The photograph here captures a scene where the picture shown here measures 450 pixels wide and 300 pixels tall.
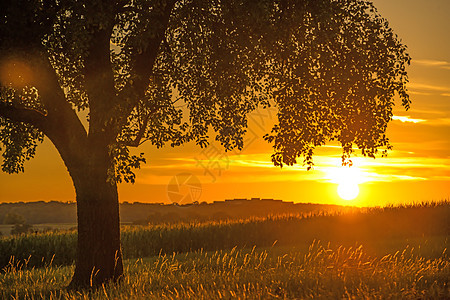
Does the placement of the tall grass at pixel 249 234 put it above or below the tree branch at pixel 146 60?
below

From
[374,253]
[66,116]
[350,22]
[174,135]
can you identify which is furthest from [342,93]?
[374,253]

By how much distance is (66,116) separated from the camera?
61.9 ft

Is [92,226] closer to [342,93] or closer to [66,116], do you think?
[66,116]

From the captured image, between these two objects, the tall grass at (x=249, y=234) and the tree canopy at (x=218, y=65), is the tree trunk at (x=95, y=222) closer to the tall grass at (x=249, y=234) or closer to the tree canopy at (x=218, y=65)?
the tree canopy at (x=218, y=65)

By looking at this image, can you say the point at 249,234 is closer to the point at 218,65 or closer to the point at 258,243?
the point at 258,243

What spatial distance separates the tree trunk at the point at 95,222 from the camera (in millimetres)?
18516

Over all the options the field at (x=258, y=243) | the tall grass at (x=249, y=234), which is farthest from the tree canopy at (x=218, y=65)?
the tall grass at (x=249, y=234)

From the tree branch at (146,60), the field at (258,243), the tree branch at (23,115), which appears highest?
the tree branch at (146,60)

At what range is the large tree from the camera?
16766 millimetres

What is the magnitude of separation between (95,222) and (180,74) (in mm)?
5956

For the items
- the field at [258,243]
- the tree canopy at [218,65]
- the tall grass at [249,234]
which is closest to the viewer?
the tree canopy at [218,65]

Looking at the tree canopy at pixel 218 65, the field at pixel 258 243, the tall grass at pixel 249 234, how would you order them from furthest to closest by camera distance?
the tall grass at pixel 249 234
the field at pixel 258 243
the tree canopy at pixel 218 65

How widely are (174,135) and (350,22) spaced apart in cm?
757

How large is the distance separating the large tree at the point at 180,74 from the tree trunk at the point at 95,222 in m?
0.03
